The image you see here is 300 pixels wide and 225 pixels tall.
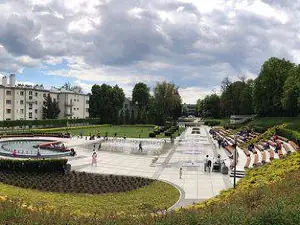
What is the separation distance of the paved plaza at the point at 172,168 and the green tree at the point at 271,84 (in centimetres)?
3142

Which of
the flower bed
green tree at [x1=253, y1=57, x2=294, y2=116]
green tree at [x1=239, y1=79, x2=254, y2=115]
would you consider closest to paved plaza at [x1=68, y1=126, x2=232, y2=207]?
the flower bed

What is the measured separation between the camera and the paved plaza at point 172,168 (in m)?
26.5

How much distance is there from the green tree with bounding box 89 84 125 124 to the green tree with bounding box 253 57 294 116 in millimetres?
51220

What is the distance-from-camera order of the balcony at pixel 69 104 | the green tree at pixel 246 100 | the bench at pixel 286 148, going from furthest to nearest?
the balcony at pixel 69 104 < the green tree at pixel 246 100 < the bench at pixel 286 148

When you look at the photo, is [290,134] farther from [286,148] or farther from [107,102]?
[107,102]

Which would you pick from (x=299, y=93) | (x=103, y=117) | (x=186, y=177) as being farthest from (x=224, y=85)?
(x=186, y=177)

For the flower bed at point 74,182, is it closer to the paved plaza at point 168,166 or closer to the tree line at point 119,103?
the paved plaza at point 168,166

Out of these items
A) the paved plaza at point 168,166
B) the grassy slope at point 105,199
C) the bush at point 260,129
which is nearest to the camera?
the grassy slope at point 105,199

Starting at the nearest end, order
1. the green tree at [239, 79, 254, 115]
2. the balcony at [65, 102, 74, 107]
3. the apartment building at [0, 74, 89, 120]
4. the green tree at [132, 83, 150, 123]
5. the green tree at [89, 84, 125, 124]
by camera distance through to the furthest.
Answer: the apartment building at [0, 74, 89, 120], the green tree at [239, 79, 254, 115], the balcony at [65, 102, 74, 107], the green tree at [89, 84, 125, 124], the green tree at [132, 83, 150, 123]

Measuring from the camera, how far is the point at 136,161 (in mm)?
39719

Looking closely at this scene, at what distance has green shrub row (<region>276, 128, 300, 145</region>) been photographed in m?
37.5

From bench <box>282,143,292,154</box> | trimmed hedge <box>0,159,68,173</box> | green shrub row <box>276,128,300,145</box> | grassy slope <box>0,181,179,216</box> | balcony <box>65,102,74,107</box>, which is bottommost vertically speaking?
grassy slope <box>0,181,179,216</box>

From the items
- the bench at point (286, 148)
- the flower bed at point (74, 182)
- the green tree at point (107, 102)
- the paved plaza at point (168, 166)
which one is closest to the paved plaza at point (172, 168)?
the paved plaza at point (168, 166)

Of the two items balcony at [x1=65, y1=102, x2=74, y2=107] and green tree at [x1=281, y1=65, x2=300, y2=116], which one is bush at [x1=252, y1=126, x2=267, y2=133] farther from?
balcony at [x1=65, y1=102, x2=74, y2=107]
